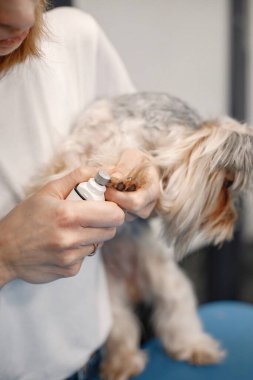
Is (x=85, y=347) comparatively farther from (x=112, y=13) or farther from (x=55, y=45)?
(x=112, y=13)

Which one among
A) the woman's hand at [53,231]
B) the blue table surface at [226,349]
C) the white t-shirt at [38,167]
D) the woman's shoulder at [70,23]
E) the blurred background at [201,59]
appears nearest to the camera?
the woman's hand at [53,231]

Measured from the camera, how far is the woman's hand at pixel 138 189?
0.63 m

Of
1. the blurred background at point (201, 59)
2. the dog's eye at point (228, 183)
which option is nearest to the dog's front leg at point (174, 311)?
the blurred background at point (201, 59)

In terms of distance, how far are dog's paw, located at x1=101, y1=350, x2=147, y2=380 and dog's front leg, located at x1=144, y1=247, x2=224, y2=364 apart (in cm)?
9

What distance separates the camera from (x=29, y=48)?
625 millimetres

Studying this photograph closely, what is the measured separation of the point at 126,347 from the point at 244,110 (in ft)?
4.14

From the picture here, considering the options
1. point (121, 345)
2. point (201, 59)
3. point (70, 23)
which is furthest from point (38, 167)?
point (201, 59)

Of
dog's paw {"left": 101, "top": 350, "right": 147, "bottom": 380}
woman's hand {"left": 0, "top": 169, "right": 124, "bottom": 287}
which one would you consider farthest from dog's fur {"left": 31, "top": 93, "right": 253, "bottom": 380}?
woman's hand {"left": 0, "top": 169, "right": 124, "bottom": 287}

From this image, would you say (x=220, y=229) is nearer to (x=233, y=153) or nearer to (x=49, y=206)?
(x=233, y=153)

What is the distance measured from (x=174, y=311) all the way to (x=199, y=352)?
0.39ft

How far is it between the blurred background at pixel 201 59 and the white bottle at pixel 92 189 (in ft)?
1.71

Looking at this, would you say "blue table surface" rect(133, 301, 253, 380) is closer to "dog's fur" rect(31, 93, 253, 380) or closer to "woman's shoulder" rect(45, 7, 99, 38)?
"dog's fur" rect(31, 93, 253, 380)

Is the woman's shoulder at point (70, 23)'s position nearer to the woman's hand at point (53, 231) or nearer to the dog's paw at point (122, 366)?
the woman's hand at point (53, 231)

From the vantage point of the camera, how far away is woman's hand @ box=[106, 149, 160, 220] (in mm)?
632
